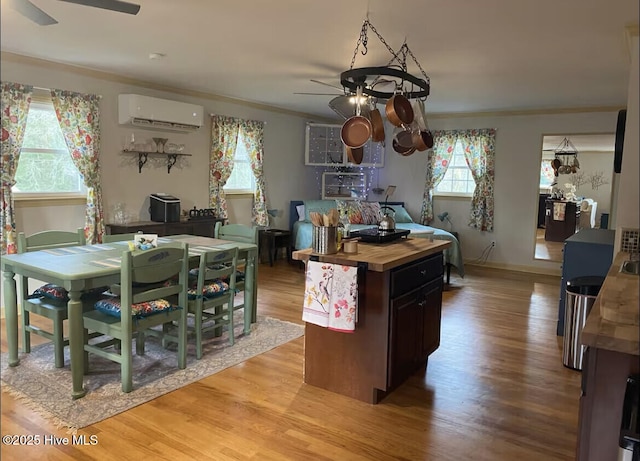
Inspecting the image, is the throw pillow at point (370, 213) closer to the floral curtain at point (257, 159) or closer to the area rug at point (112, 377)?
the floral curtain at point (257, 159)

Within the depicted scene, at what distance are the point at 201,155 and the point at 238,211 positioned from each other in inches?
40.1

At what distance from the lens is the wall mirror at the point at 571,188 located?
7.87m

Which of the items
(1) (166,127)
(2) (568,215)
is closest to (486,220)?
(2) (568,215)

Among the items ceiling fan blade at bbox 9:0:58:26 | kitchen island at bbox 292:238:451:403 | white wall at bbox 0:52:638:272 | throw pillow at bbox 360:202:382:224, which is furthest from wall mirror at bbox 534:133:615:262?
ceiling fan blade at bbox 9:0:58:26

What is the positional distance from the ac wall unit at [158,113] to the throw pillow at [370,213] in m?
2.77

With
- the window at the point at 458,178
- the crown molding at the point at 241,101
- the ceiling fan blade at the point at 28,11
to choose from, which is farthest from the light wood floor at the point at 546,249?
the ceiling fan blade at the point at 28,11

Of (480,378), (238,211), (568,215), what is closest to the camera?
(480,378)

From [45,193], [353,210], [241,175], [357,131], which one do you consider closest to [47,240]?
[45,193]

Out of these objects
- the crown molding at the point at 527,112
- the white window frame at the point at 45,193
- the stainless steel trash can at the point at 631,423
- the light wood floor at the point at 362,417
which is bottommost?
the light wood floor at the point at 362,417

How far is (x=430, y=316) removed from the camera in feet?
10.9

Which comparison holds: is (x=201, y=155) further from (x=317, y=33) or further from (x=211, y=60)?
(x=317, y=33)

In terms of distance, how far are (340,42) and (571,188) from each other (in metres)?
6.57

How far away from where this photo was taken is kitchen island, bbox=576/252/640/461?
1.42 metres

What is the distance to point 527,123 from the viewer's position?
6.88 meters
